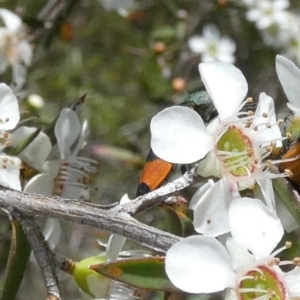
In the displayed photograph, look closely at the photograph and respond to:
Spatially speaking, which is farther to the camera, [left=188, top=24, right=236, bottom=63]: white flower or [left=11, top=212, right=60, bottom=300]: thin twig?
[left=188, top=24, right=236, bottom=63]: white flower

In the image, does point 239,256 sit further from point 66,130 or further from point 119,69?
point 119,69

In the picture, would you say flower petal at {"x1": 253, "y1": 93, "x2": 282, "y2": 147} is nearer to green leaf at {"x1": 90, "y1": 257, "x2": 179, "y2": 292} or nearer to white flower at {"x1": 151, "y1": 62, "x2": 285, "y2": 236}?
white flower at {"x1": 151, "y1": 62, "x2": 285, "y2": 236}

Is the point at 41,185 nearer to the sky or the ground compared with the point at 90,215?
nearer to the ground

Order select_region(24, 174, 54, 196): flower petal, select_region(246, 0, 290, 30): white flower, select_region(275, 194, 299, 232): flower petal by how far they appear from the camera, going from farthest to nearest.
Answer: select_region(246, 0, 290, 30): white flower < select_region(24, 174, 54, 196): flower petal < select_region(275, 194, 299, 232): flower petal

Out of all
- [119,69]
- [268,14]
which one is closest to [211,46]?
[268,14]

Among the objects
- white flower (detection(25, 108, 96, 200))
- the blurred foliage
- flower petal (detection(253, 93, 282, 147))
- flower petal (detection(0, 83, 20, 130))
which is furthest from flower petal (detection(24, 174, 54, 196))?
the blurred foliage

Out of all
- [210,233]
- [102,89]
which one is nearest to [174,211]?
[210,233]

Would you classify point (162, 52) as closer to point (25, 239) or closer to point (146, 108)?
point (146, 108)
